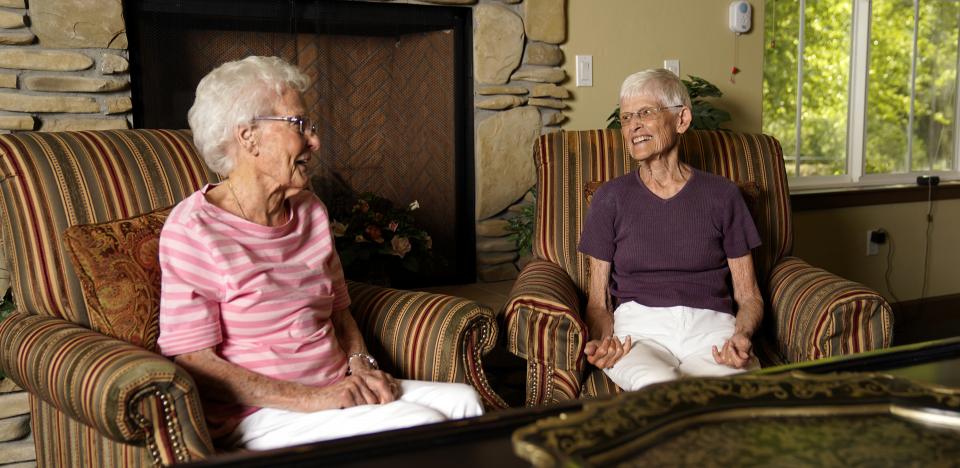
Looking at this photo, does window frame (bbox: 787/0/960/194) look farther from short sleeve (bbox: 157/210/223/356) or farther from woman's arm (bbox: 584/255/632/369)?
short sleeve (bbox: 157/210/223/356)

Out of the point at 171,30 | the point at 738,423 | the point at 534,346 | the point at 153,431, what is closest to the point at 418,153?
the point at 171,30

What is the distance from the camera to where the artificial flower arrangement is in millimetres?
2891

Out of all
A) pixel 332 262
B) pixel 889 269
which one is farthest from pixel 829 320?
pixel 889 269

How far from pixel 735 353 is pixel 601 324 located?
321 mm

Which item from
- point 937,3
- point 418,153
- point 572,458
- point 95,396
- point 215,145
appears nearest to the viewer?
point 572,458

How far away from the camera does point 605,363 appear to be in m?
1.95

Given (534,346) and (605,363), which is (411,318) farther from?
(605,363)

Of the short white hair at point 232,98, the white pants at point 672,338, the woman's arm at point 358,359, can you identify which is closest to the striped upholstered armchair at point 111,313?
the woman's arm at point 358,359

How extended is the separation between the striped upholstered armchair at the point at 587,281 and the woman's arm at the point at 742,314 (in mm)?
117

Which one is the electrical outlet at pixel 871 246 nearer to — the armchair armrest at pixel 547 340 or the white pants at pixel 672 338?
the white pants at pixel 672 338

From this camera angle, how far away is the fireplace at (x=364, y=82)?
2840 millimetres

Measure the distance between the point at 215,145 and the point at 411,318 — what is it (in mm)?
538

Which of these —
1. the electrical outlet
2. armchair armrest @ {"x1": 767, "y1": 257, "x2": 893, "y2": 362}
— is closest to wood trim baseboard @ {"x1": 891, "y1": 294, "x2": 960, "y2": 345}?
the electrical outlet

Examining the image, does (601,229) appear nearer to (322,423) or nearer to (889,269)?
(322,423)
